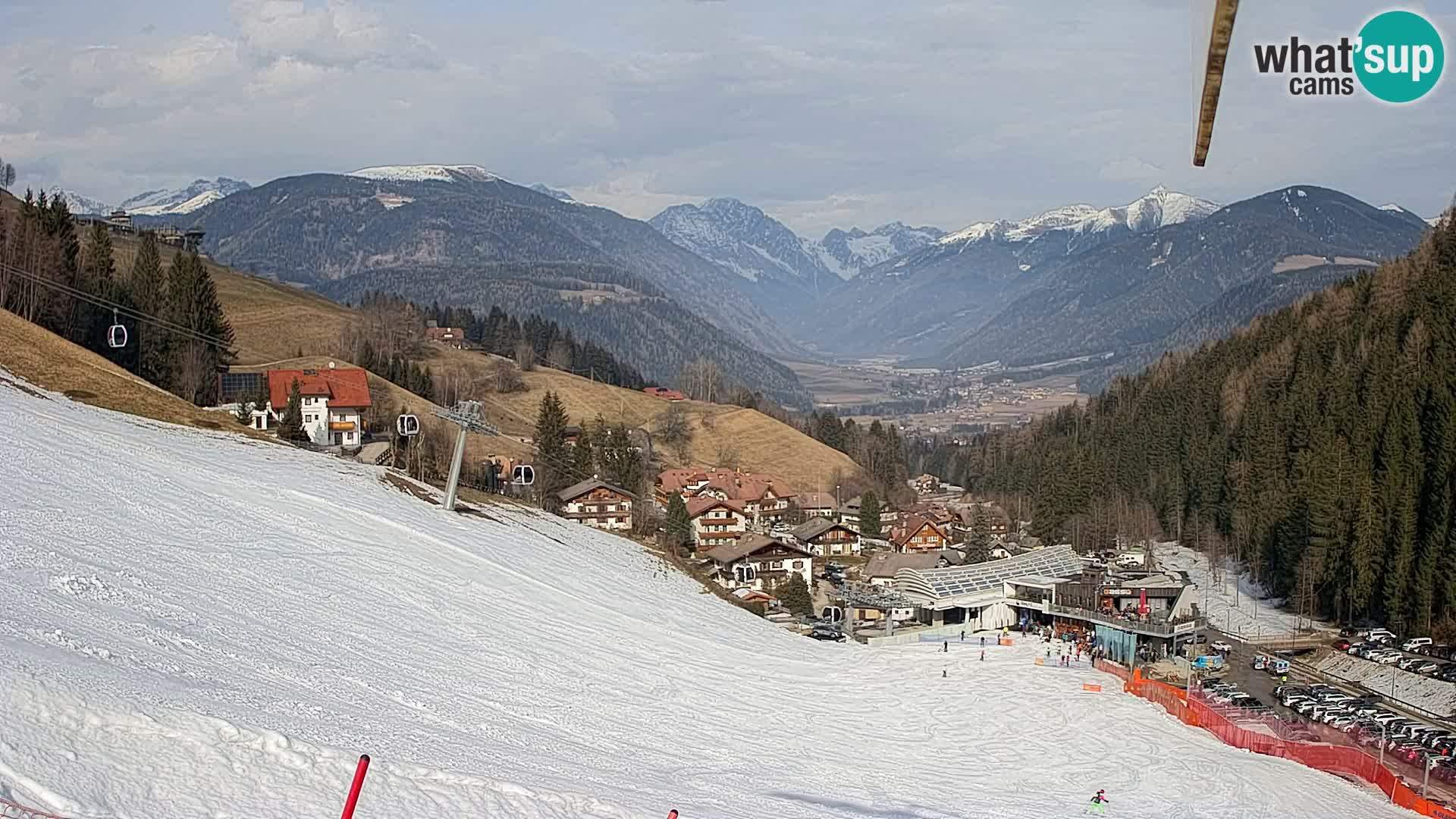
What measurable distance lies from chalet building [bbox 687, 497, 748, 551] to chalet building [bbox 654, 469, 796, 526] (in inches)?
179

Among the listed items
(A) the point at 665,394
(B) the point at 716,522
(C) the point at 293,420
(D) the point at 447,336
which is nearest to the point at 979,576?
(B) the point at 716,522

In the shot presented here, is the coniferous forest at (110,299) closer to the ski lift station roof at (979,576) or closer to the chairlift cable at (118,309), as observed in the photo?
the chairlift cable at (118,309)

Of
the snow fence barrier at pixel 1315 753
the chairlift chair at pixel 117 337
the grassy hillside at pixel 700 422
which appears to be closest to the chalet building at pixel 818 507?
the grassy hillside at pixel 700 422

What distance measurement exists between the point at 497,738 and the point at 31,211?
6009 centimetres

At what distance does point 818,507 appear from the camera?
372 feet

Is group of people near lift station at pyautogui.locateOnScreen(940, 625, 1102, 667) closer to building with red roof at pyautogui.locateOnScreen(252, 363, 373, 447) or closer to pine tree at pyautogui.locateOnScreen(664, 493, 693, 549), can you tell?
pine tree at pyautogui.locateOnScreen(664, 493, 693, 549)

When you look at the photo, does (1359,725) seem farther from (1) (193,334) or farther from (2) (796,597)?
(1) (193,334)

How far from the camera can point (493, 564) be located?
38625 mm

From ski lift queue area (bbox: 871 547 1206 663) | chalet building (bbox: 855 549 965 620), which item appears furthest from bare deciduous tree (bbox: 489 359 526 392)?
ski lift queue area (bbox: 871 547 1206 663)

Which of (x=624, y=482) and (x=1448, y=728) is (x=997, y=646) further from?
(x=624, y=482)

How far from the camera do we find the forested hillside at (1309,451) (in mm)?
58125

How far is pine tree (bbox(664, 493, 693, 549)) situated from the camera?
79188 mm

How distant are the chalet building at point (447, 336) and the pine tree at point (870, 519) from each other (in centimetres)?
7178

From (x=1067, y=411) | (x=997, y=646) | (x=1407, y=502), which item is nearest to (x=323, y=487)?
(x=997, y=646)
